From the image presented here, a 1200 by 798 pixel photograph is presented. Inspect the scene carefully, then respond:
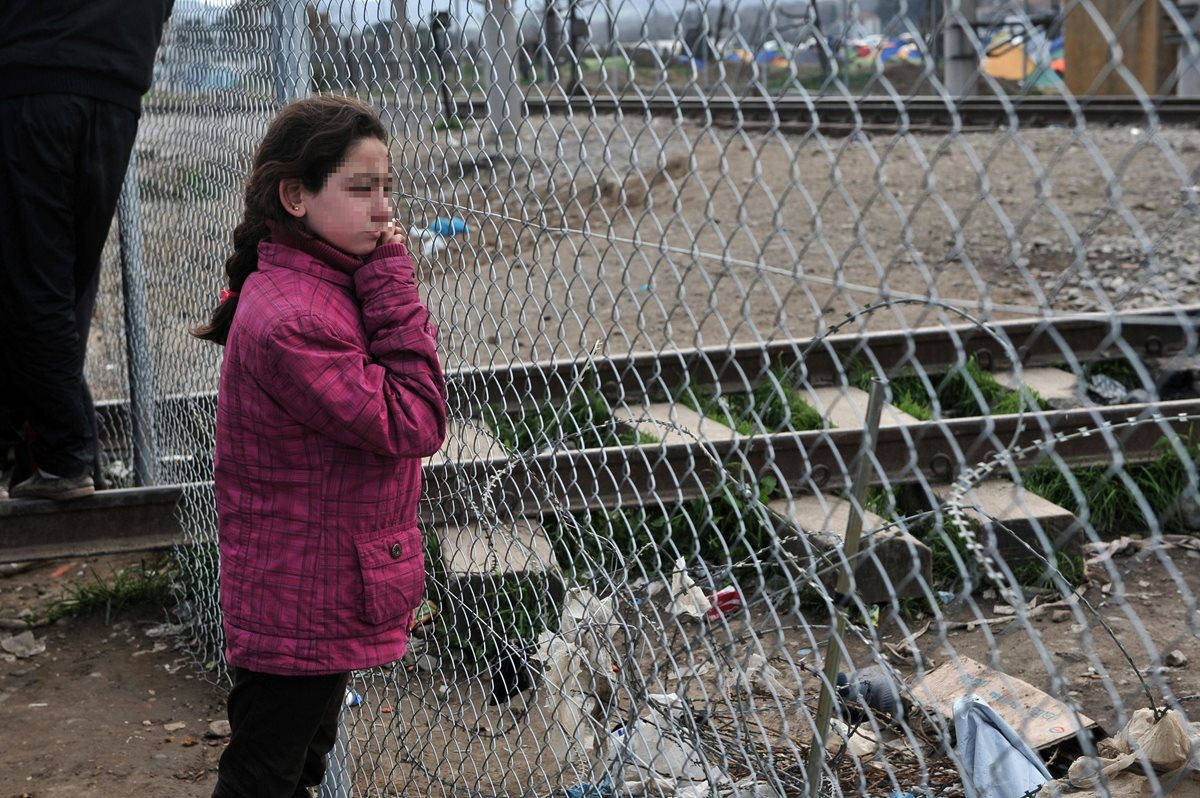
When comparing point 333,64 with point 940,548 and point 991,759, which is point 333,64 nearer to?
point 991,759

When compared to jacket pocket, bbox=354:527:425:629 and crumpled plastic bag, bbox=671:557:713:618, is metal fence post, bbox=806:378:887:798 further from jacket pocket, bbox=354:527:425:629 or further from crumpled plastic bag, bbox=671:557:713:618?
jacket pocket, bbox=354:527:425:629

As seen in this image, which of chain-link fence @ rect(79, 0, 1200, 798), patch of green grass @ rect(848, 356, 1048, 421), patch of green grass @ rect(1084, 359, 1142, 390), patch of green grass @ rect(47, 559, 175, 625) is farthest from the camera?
patch of green grass @ rect(1084, 359, 1142, 390)

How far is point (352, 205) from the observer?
2.35 metres

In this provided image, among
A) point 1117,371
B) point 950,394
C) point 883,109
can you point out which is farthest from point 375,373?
point 883,109

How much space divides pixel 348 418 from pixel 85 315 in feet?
8.31

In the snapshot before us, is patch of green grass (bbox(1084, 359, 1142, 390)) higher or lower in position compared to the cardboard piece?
lower

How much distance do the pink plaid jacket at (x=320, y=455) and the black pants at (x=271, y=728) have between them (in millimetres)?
100

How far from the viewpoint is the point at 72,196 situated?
3965mm

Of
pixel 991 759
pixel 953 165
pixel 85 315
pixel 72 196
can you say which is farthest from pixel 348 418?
pixel 953 165

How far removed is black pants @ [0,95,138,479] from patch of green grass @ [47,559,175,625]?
75cm

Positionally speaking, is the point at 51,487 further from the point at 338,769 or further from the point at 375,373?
the point at 375,373

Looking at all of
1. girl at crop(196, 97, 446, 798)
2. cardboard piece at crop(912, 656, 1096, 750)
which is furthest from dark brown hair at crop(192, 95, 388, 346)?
cardboard piece at crop(912, 656, 1096, 750)

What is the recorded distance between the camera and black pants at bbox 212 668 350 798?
2.50m

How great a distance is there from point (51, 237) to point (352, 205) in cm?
200
